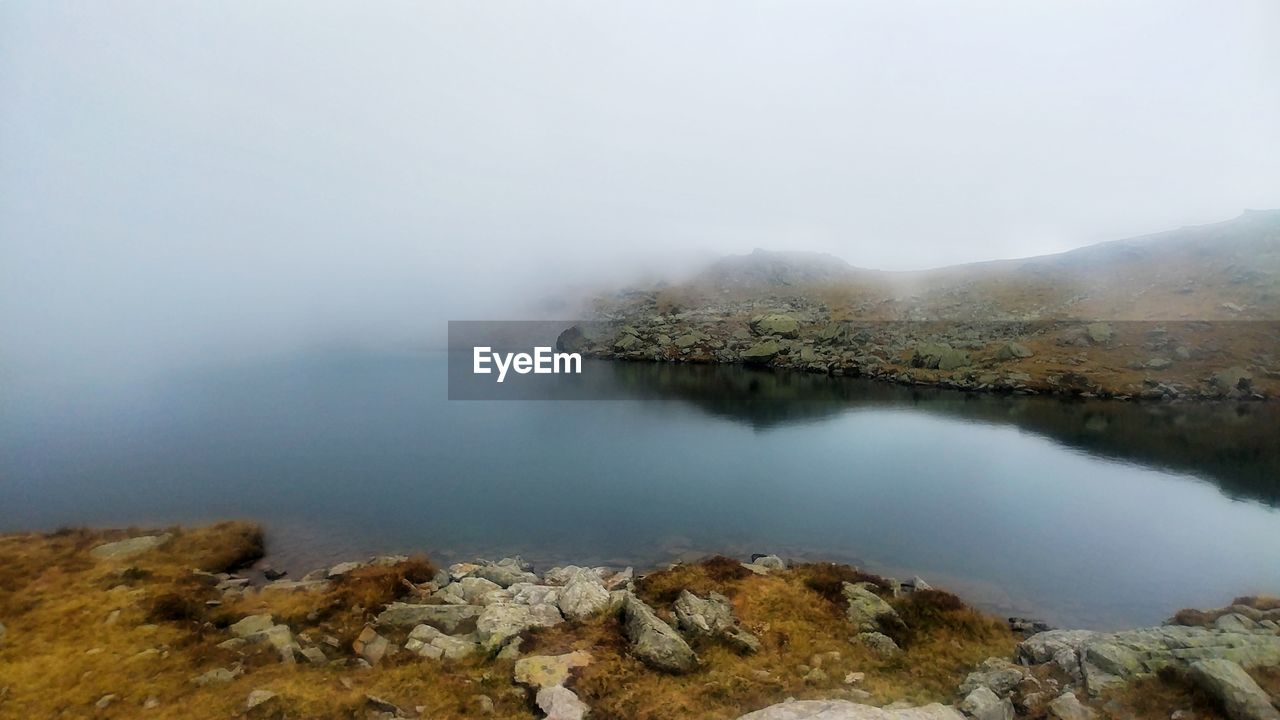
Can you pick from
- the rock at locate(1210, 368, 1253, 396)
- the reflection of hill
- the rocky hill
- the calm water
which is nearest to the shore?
the calm water

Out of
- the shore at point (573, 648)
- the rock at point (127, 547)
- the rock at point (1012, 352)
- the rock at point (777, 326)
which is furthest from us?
the rock at point (777, 326)

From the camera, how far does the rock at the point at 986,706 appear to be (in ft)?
48.8

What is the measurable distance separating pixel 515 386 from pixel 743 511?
2604 inches

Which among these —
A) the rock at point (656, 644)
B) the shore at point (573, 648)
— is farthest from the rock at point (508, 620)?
the rock at point (656, 644)

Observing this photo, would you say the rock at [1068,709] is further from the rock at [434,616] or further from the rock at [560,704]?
the rock at [434,616]

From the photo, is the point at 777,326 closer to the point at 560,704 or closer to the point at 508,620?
the point at 508,620

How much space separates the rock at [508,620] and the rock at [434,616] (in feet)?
1.88

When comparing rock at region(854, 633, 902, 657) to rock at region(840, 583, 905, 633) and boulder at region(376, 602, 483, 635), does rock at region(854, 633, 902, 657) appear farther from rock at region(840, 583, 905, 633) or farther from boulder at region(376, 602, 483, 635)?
boulder at region(376, 602, 483, 635)

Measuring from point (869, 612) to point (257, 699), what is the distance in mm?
22326

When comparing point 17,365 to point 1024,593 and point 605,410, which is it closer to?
point 605,410

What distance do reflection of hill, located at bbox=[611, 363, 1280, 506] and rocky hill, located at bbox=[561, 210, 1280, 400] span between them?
6.87m

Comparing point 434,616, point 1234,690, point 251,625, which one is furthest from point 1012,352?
point 251,625

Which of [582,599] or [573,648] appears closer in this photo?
[573,648]

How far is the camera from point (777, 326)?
122 metres
